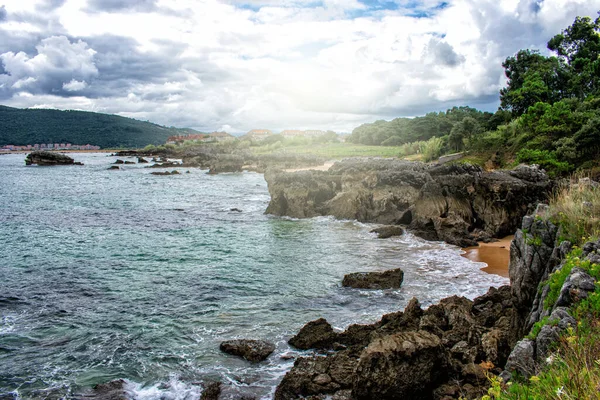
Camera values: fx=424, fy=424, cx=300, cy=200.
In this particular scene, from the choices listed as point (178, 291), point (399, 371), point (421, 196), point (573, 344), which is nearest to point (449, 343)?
point (399, 371)

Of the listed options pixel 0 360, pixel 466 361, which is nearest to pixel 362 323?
pixel 466 361

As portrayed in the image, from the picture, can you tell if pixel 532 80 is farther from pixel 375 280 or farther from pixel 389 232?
pixel 375 280

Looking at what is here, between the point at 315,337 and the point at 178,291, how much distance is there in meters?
8.05

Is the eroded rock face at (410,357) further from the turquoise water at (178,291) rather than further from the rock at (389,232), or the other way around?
the rock at (389,232)

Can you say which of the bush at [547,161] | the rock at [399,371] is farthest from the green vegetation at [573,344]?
the bush at [547,161]

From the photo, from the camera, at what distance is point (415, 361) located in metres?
9.58

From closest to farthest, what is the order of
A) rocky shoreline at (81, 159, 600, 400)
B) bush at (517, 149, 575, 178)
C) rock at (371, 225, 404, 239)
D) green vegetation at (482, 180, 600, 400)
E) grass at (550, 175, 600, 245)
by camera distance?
green vegetation at (482, 180, 600, 400) → rocky shoreline at (81, 159, 600, 400) → grass at (550, 175, 600, 245) → rock at (371, 225, 404, 239) → bush at (517, 149, 575, 178)

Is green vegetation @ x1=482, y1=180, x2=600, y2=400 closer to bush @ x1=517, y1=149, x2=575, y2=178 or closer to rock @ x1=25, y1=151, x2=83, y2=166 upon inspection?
bush @ x1=517, y1=149, x2=575, y2=178

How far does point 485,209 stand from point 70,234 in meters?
29.1

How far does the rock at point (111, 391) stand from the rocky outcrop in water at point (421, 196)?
66.2ft

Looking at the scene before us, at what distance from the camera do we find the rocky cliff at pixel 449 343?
7.51m

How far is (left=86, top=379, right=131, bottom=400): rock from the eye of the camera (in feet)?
35.6

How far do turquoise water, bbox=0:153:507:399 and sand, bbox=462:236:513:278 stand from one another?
0.79 meters

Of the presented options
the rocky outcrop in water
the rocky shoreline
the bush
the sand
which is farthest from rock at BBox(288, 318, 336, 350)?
the bush
